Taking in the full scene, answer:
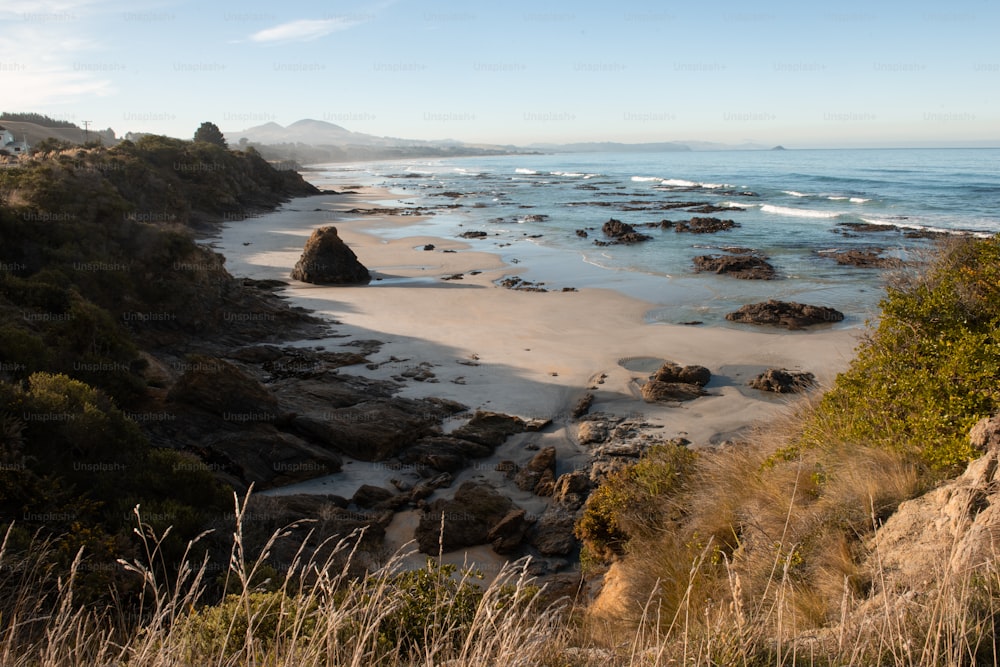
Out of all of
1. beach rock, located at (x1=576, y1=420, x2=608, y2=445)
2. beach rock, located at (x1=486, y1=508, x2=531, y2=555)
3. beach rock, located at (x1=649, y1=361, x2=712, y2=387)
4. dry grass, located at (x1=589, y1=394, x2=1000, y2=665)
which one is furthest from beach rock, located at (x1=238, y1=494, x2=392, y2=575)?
beach rock, located at (x1=649, y1=361, x2=712, y2=387)

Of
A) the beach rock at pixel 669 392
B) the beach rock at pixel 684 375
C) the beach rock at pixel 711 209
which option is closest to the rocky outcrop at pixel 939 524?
the beach rock at pixel 669 392

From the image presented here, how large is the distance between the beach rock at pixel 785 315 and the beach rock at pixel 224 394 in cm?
1307

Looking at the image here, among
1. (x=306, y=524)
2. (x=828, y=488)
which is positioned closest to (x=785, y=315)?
(x=828, y=488)

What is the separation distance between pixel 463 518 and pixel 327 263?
17194 mm

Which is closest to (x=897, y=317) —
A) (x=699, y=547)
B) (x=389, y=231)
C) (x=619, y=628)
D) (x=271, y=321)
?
(x=699, y=547)

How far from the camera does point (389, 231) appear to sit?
37.8 m

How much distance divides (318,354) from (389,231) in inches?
914

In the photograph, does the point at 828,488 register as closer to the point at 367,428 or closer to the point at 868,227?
the point at 367,428

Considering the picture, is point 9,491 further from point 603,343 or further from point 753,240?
point 753,240

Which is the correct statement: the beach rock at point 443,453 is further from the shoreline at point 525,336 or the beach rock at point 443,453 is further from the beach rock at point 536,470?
the shoreline at point 525,336

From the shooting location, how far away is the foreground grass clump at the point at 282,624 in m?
2.69

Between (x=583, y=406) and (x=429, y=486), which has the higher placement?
(x=583, y=406)

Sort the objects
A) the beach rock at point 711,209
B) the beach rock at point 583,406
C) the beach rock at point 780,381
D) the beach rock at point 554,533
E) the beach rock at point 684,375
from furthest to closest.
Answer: the beach rock at point 711,209 < the beach rock at point 684,375 < the beach rock at point 780,381 < the beach rock at point 583,406 < the beach rock at point 554,533

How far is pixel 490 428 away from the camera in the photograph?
38.3 ft
